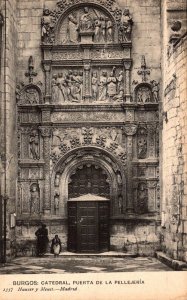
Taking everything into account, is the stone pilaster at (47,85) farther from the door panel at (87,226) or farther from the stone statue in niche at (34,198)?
the door panel at (87,226)

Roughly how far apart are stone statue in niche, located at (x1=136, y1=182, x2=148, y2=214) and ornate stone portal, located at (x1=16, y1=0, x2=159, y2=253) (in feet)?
0.10

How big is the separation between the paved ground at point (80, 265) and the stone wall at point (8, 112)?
2.64 feet

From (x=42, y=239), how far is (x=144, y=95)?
17.3ft

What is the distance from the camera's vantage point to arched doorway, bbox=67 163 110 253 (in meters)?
15.5

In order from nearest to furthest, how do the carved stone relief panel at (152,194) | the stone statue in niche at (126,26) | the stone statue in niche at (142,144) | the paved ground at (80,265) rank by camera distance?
1. the paved ground at (80,265)
2. the carved stone relief panel at (152,194)
3. the stone statue in niche at (126,26)
4. the stone statue in niche at (142,144)

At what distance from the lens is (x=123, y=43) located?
51.6 ft

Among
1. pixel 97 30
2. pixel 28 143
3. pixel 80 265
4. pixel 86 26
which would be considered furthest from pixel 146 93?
pixel 80 265

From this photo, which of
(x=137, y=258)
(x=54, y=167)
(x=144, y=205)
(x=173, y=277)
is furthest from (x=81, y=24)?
(x=173, y=277)

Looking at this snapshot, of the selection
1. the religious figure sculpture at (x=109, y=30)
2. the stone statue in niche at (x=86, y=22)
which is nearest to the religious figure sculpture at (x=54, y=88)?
the stone statue in niche at (x=86, y=22)

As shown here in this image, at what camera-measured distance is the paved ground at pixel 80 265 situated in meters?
13.1

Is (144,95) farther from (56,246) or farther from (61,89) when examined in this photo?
(56,246)

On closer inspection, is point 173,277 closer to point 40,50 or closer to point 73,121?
point 73,121

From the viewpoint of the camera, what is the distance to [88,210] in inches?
616

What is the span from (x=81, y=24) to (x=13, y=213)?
5.97m
